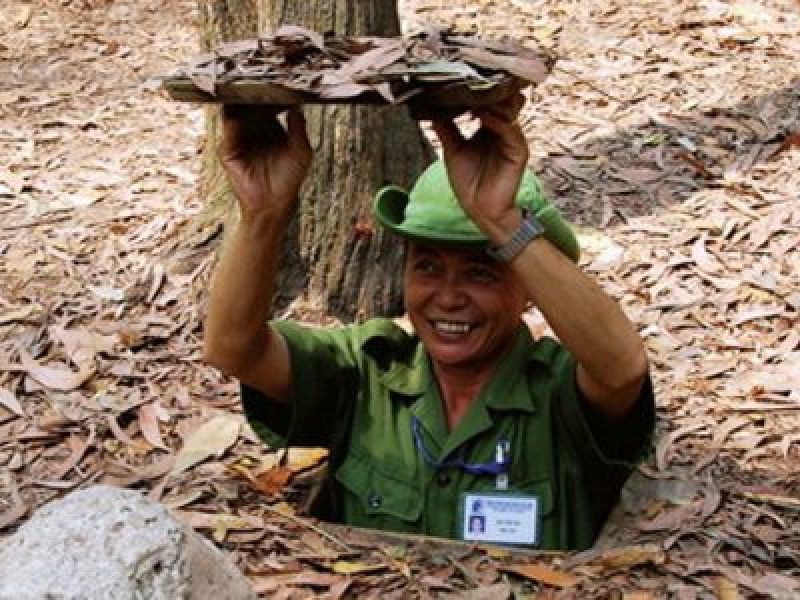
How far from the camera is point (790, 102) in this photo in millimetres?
6441

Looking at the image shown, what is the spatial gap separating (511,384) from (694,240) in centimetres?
174

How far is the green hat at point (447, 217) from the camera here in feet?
12.0

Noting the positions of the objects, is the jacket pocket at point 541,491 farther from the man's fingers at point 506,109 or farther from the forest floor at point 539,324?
the man's fingers at point 506,109

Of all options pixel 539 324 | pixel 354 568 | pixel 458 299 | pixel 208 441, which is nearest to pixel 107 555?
pixel 354 568

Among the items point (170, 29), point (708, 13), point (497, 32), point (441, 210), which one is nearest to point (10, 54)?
point (170, 29)

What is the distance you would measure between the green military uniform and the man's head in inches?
6.1

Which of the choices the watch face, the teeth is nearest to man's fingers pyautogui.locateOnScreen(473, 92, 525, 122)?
the watch face

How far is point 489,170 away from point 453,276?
0.57 metres

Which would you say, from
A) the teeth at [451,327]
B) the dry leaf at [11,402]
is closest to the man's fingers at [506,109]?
the teeth at [451,327]

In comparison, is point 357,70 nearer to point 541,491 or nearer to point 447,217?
point 447,217

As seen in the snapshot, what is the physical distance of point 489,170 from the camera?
128 inches

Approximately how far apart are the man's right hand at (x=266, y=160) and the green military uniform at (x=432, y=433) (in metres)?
0.53

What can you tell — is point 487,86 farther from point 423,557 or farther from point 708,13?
point 708,13

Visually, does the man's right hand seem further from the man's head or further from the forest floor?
the forest floor
